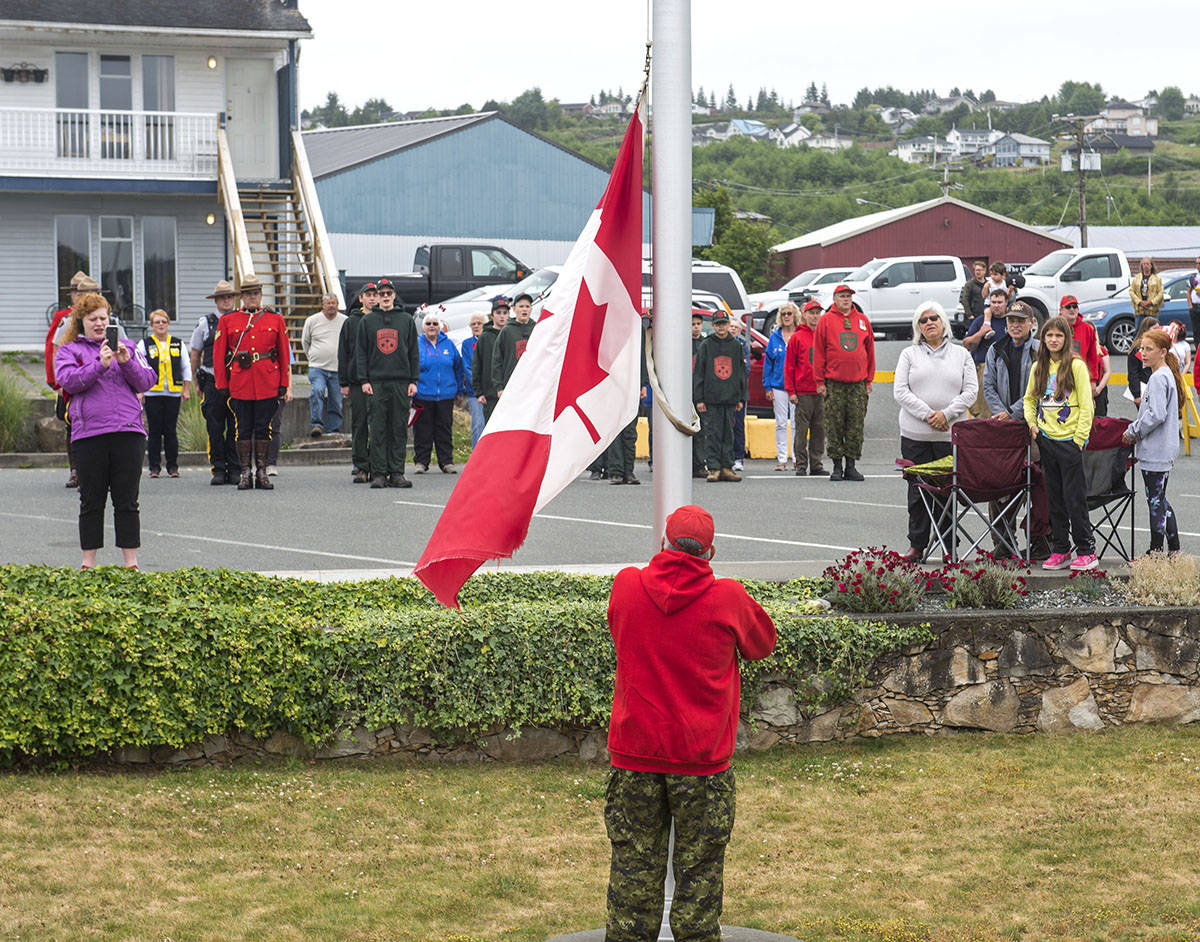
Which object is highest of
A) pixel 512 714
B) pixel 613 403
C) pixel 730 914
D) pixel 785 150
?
pixel 785 150

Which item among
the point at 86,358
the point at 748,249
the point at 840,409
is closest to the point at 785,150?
the point at 748,249

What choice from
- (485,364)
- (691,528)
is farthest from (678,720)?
(485,364)

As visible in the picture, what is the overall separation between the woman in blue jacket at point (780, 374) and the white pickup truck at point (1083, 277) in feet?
42.1

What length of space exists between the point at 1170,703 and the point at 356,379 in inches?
383

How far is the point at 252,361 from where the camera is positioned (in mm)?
15391

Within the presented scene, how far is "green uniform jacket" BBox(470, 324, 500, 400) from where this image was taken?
17672mm

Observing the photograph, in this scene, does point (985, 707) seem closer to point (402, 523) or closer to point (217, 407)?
point (402, 523)

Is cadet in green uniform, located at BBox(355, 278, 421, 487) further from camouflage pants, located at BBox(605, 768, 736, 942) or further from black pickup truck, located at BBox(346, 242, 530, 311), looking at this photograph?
black pickup truck, located at BBox(346, 242, 530, 311)

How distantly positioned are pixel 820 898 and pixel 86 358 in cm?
580

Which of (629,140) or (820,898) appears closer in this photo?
(629,140)

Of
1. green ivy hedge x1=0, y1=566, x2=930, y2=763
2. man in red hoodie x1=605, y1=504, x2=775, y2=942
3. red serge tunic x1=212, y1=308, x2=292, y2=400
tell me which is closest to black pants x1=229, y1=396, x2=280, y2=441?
red serge tunic x1=212, y1=308, x2=292, y2=400

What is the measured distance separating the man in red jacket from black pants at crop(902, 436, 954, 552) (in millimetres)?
5270

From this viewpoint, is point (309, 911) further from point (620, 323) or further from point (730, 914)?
point (620, 323)

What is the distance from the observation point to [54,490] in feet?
52.5
